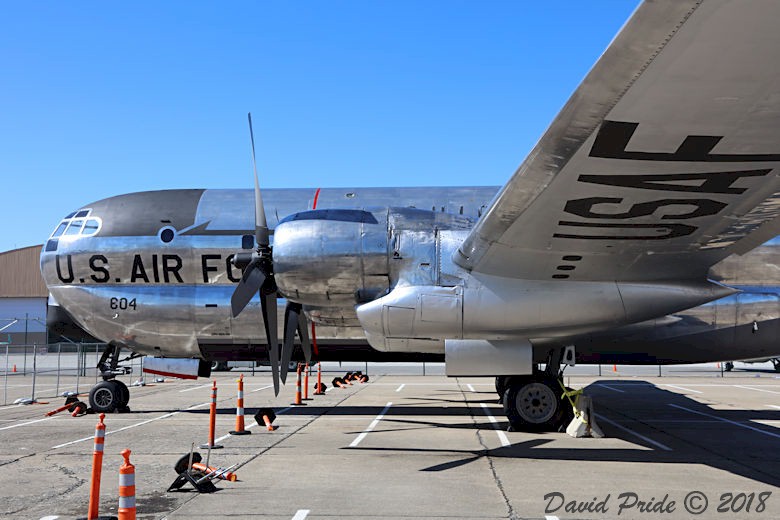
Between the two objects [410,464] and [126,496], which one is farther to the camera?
[410,464]

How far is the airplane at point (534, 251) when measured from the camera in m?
→ 5.57

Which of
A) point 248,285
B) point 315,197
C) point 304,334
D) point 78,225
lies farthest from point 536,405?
point 78,225

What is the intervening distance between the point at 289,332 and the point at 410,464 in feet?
14.3

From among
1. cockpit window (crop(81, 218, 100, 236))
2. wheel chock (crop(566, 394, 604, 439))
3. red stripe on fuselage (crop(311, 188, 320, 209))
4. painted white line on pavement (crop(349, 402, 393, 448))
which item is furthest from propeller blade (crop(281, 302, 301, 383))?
cockpit window (crop(81, 218, 100, 236))

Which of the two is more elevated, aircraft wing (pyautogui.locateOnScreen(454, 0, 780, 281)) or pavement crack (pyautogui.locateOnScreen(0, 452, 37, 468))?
aircraft wing (pyautogui.locateOnScreen(454, 0, 780, 281))

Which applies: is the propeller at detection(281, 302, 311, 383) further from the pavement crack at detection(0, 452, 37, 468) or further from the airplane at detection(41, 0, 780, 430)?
the pavement crack at detection(0, 452, 37, 468)

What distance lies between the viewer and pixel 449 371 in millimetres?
11875

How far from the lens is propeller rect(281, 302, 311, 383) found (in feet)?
41.9

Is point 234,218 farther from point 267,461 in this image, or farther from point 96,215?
point 267,461

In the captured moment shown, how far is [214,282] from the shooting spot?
15852 mm

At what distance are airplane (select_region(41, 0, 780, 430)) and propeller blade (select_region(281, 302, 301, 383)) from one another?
0.15ft

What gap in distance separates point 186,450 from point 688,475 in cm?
753

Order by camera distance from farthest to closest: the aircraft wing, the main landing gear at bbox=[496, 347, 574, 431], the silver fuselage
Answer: the silver fuselage → the main landing gear at bbox=[496, 347, 574, 431] → the aircraft wing

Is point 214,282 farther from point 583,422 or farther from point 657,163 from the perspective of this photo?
point 657,163
